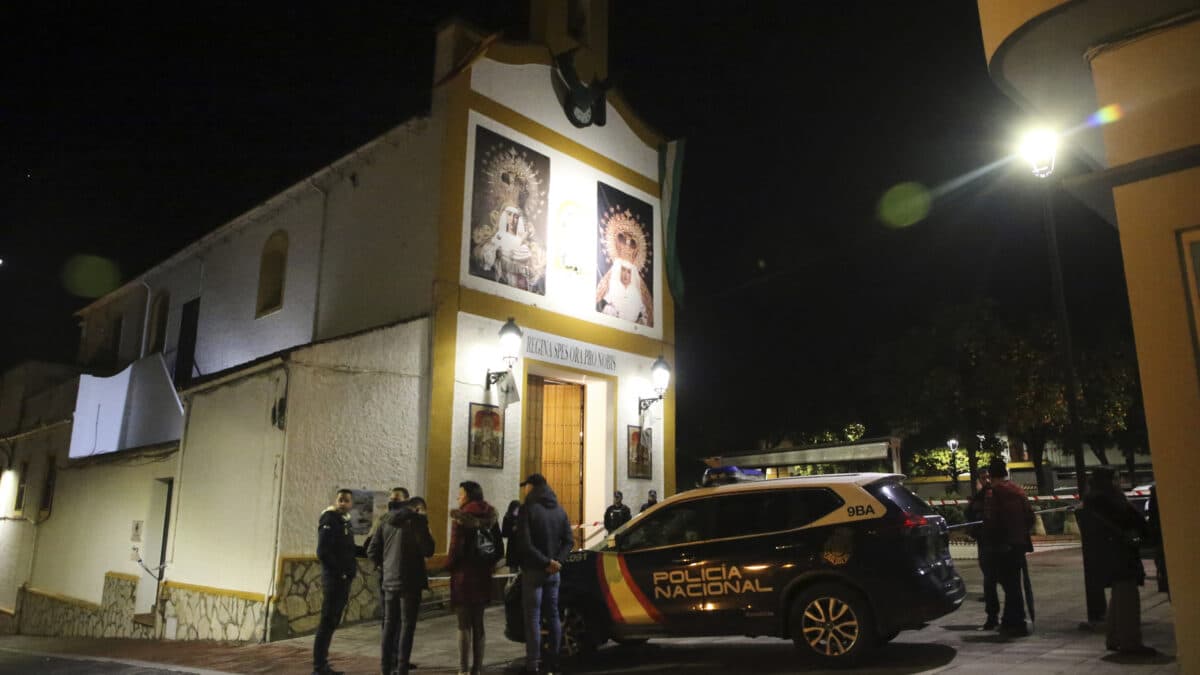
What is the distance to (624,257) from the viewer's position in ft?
58.0

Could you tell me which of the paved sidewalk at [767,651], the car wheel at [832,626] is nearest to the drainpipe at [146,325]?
the paved sidewalk at [767,651]

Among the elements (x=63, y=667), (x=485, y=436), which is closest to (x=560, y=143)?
(x=485, y=436)

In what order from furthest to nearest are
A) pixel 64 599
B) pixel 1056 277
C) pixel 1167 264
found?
pixel 64 599 < pixel 1056 277 < pixel 1167 264

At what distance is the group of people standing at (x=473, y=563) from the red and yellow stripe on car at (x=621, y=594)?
65 centimetres

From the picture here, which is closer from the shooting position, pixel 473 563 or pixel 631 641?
pixel 473 563

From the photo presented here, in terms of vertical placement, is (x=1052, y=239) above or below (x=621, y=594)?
above

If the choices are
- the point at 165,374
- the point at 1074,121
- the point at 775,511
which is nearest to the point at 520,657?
the point at 775,511

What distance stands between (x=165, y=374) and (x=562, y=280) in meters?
10.8

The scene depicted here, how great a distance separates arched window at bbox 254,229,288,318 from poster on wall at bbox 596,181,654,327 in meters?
7.25

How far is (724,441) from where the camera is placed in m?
40.0

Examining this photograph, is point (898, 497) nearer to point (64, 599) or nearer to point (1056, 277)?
point (1056, 277)

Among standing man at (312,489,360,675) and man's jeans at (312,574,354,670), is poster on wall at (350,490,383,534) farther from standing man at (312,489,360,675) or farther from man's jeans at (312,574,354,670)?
man's jeans at (312,574,354,670)

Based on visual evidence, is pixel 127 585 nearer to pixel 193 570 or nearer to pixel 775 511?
pixel 193 570

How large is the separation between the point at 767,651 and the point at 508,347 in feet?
23.8
